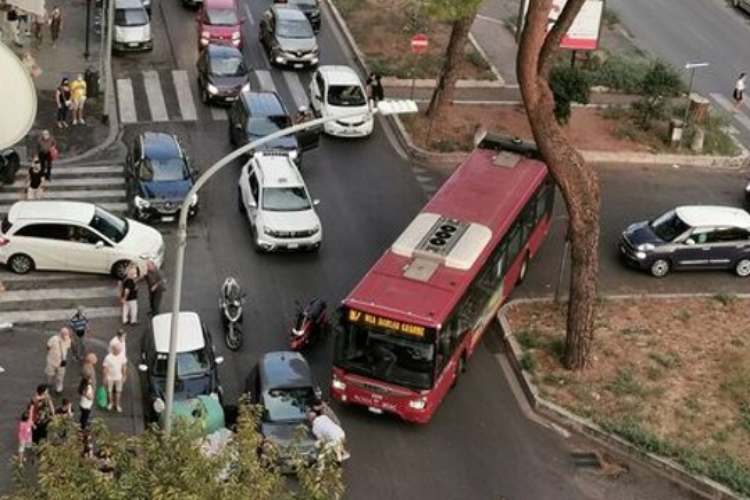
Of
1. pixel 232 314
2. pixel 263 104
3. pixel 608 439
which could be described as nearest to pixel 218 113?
pixel 263 104

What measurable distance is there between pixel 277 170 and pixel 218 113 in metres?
8.75

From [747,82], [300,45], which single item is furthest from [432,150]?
[747,82]

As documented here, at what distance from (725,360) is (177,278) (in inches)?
552

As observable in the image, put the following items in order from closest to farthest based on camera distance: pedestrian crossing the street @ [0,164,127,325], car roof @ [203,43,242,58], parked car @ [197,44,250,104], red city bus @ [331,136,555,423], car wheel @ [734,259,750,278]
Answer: red city bus @ [331,136,555,423] < pedestrian crossing the street @ [0,164,127,325] < car wheel @ [734,259,750,278] < parked car @ [197,44,250,104] < car roof @ [203,43,242,58]

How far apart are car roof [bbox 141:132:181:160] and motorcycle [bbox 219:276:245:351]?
674cm

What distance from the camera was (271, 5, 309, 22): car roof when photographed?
45031 mm

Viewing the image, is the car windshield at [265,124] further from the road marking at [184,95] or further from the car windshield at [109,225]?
the car windshield at [109,225]

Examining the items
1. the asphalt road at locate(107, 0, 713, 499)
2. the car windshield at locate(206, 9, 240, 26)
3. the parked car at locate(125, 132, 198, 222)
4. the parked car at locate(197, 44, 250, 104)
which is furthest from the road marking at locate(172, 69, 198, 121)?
the parked car at locate(125, 132, 198, 222)

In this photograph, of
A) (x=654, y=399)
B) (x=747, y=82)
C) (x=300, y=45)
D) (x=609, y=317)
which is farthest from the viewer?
(x=747, y=82)

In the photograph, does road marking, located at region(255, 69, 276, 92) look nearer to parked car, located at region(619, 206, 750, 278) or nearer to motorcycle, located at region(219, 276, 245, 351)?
parked car, located at region(619, 206, 750, 278)

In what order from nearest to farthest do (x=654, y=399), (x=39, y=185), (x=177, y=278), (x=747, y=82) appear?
1. (x=177, y=278)
2. (x=654, y=399)
3. (x=39, y=185)
4. (x=747, y=82)

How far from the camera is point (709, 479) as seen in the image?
23688mm

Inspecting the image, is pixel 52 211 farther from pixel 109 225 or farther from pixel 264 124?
pixel 264 124

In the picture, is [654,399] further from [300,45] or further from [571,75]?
[300,45]
